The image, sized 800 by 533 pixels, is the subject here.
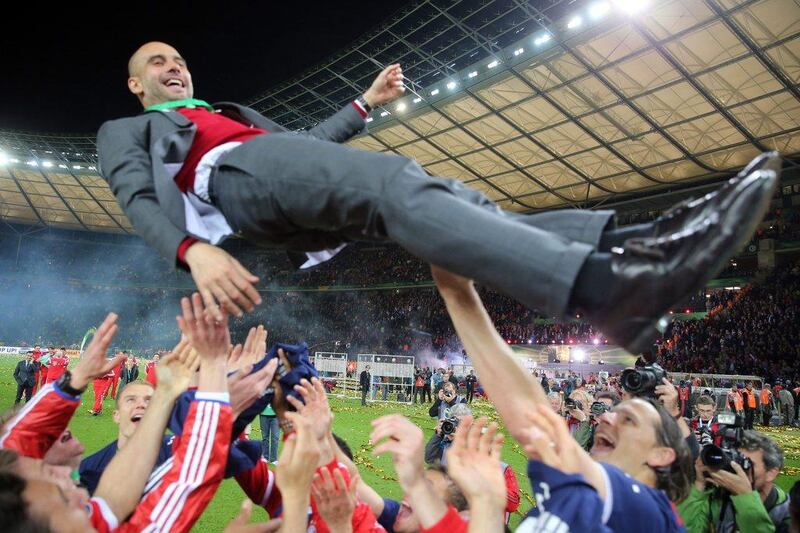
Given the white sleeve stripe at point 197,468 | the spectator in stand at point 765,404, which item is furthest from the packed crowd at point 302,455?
the spectator in stand at point 765,404

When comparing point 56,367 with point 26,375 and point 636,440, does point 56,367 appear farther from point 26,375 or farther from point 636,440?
point 636,440

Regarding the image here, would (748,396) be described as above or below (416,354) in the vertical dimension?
below

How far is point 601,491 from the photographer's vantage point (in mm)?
1571

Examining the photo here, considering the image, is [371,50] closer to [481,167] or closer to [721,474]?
[481,167]

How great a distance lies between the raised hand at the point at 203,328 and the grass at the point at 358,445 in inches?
172

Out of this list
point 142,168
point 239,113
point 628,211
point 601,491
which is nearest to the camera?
point 601,491

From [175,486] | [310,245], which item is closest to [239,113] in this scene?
[310,245]

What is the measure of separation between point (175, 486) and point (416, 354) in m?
31.7

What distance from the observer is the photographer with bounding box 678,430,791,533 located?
2.79m

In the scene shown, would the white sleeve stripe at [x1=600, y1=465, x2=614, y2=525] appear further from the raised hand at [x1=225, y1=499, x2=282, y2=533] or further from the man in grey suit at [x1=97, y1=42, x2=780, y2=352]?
the raised hand at [x1=225, y1=499, x2=282, y2=533]

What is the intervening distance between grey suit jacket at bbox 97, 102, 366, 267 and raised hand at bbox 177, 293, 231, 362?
0.61 ft

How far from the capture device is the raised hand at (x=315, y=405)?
2197mm

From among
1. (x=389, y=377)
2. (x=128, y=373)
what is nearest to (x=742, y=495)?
(x=128, y=373)

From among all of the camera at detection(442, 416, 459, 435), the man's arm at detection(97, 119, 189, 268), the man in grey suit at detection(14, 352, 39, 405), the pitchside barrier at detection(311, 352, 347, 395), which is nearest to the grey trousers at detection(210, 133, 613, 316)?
the man's arm at detection(97, 119, 189, 268)
